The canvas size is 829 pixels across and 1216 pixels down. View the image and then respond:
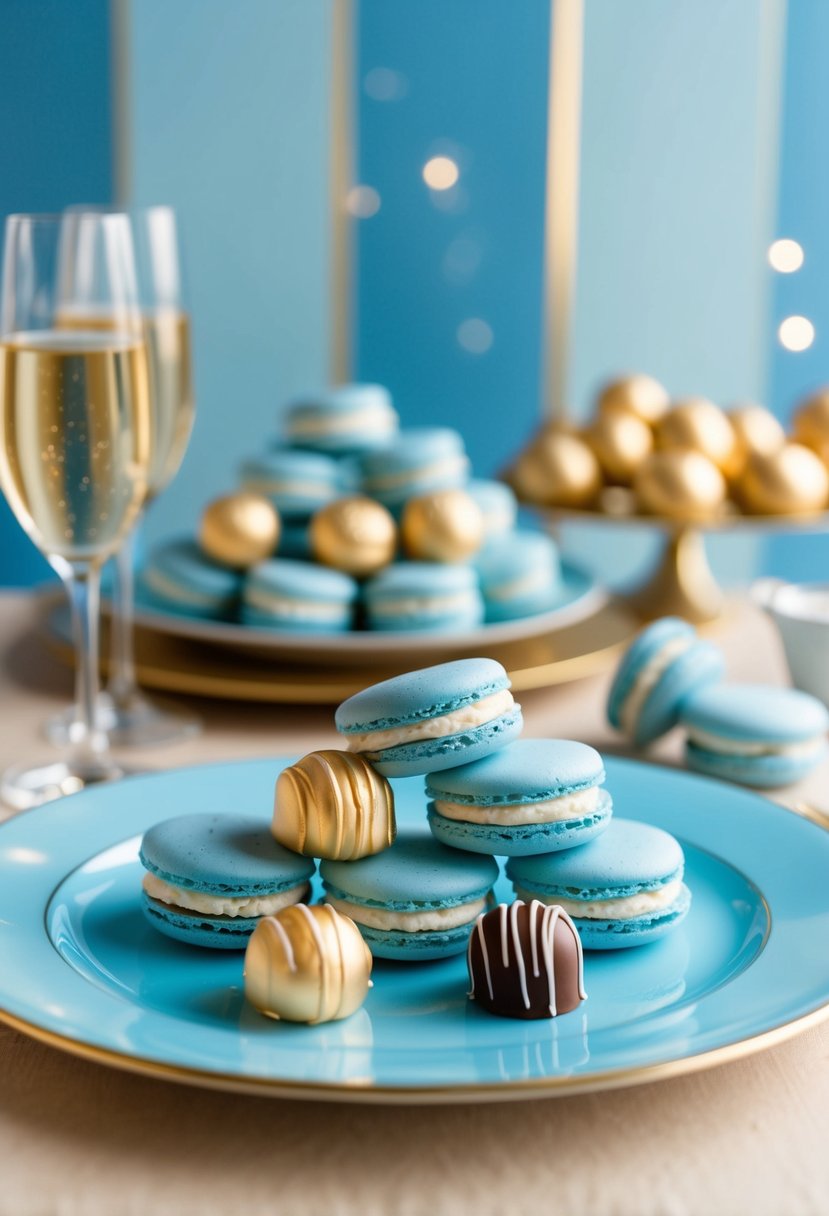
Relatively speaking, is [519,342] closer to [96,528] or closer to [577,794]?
[96,528]

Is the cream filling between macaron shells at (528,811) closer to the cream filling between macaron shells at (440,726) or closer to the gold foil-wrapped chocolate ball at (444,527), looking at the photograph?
the cream filling between macaron shells at (440,726)

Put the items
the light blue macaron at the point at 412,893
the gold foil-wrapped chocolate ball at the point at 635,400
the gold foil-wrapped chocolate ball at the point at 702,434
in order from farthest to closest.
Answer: the gold foil-wrapped chocolate ball at the point at 635,400 < the gold foil-wrapped chocolate ball at the point at 702,434 < the light blue macaron at the point at 412,893

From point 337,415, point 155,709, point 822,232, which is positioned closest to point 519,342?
point 822,232

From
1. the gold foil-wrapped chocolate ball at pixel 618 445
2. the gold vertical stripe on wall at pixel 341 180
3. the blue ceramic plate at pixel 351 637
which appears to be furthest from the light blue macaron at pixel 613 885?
the gold vertical stripe on wall at pixel 341 180

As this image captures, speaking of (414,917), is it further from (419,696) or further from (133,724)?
(133,724)

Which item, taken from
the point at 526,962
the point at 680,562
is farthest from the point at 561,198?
→ the point at 526,962

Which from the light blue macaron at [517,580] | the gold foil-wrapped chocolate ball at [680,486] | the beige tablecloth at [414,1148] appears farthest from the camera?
the gold foil-wrapped chocolate ball at [680,486]

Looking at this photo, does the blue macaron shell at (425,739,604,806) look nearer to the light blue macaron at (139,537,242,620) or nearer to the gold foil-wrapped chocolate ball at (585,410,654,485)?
the light blue macaron at (139,537,242,620)
